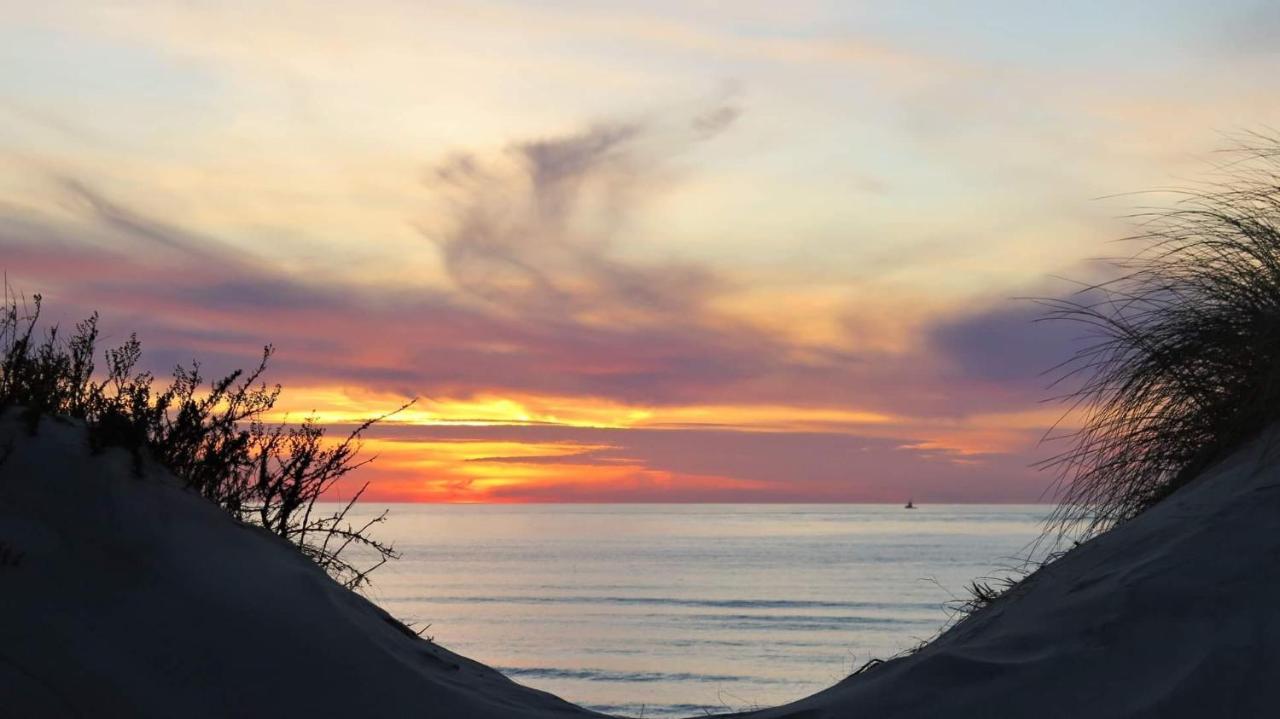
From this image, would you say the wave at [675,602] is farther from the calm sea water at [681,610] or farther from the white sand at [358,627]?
the white sand at [358,627]

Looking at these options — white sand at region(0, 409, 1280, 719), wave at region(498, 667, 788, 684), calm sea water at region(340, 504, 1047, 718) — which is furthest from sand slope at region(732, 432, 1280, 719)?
wave at region(498, 667, 788, 684)

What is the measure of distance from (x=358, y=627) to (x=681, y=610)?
38850 mm

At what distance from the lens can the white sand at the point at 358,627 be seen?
411cm

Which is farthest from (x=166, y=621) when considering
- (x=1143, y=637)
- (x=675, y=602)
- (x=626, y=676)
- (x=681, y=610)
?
(x=675, y=602)

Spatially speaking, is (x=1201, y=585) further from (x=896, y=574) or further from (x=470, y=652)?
(x=896, y=574)

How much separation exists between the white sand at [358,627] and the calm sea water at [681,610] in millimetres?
4140

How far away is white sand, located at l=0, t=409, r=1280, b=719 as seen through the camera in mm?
4109

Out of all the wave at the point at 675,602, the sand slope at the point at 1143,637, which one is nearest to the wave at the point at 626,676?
the wave at the point at 675,602

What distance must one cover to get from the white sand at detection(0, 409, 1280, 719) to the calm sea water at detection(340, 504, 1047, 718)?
163 inches

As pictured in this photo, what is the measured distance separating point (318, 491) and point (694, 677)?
870 inches

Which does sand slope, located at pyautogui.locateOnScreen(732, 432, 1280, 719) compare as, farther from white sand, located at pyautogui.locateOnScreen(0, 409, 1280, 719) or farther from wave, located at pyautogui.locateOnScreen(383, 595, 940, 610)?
wave, located at pyautogui.locateOnScreen(383, 595, 940, 610)

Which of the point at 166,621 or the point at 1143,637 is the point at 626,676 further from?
the point at 1143,637

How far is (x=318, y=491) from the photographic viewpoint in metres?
7.71

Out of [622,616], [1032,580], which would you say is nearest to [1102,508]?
[1032,580]
